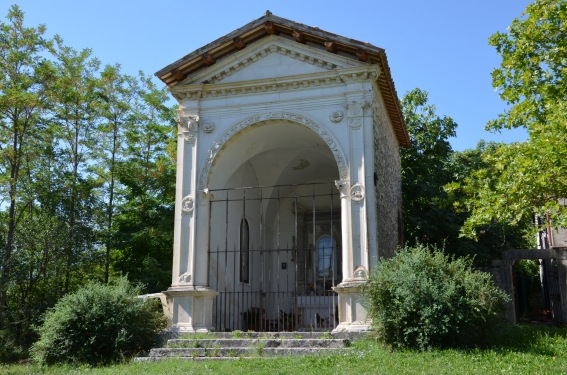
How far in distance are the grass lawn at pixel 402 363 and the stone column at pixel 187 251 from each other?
2.21 meters

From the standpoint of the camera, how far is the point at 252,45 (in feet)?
46.0

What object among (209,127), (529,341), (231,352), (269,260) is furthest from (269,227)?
(529,341)

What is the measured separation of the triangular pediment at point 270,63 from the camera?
44.1ft

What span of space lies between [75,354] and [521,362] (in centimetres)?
835

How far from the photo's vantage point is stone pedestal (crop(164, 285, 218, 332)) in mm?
12688

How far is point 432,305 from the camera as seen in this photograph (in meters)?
9.83

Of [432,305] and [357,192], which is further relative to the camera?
[357,192]

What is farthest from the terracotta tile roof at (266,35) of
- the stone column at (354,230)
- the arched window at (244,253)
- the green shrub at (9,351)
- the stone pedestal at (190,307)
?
the green shrub at (9,351)

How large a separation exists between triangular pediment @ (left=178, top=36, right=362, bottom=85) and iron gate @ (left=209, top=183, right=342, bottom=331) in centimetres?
291

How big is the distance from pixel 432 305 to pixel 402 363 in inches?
54.2

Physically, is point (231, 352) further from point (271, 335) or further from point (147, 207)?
point (147, 207)

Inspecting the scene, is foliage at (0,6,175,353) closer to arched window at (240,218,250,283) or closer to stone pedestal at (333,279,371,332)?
arched window at (240,218,250,283)

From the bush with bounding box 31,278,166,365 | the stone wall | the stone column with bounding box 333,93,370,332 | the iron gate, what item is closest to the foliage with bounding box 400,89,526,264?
the stone wall

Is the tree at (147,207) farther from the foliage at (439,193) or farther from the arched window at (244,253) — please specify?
the foliage at (439,193)
